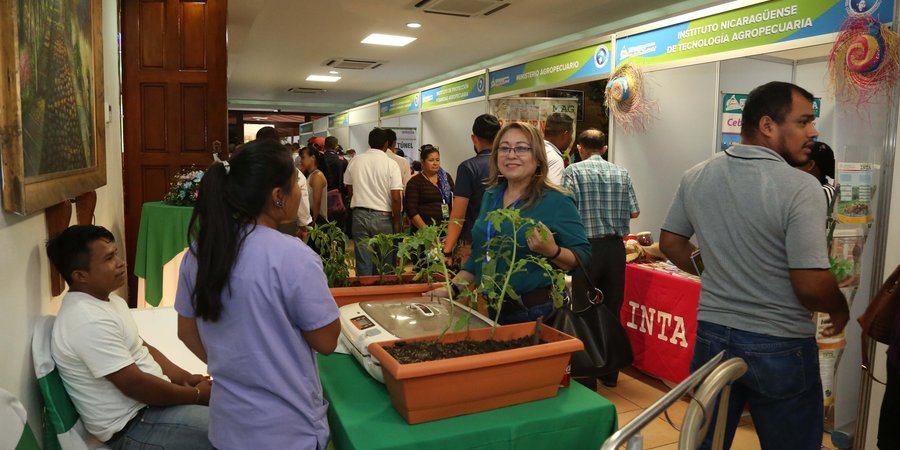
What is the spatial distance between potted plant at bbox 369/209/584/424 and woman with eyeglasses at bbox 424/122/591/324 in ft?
1.22

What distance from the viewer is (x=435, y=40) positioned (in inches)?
326

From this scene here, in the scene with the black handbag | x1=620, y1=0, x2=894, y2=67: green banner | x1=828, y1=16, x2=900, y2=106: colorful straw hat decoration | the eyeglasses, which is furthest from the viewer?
x1=620, y1=0, x2=894, y2=67: green banner

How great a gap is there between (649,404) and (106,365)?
2.91 metres

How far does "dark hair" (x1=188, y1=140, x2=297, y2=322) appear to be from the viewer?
126 centimetres

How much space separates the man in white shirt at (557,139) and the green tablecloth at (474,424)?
7.98 ft

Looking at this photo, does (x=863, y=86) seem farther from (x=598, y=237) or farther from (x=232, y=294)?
(x=232, y=294)

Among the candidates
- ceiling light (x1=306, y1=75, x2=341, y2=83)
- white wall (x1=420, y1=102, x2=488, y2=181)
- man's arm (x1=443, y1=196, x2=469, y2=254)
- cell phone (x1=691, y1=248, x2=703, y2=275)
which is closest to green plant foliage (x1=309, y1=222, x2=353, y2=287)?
man's arm (x1=443, y1=196, x2=469, y2=254)

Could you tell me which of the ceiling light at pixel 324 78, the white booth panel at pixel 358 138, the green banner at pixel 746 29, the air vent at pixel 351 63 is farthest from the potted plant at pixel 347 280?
the white booth panel at pixel 358 138

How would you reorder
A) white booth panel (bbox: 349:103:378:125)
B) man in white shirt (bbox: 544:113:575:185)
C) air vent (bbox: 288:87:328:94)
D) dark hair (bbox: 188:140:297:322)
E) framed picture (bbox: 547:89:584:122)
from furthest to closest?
air vent (bbox: 288:87:328:94) → white booth panel (bbox: 349:103:378:125) → framed picture (bbox: 547:89:584:122) → man in white shirt (bbox: 544:113:575:185) → dark hair (bbox: 188:140:297:322)

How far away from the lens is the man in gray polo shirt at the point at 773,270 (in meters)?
1.63

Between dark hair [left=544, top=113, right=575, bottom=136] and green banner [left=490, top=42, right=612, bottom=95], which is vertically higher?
green banner [left=490, top=42, right=612, bottom=95]

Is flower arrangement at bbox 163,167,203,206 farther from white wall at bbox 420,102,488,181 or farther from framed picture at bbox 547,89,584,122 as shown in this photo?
white wall at bbox 420,102,488,181

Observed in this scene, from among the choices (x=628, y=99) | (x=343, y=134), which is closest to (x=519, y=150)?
(x=628, y=99)

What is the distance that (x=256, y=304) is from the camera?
1.27 m
